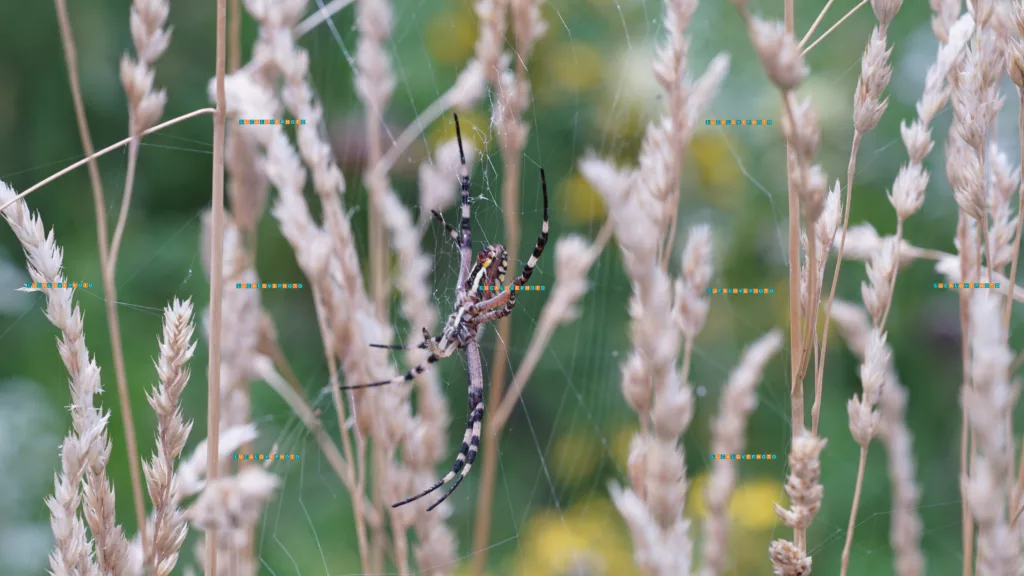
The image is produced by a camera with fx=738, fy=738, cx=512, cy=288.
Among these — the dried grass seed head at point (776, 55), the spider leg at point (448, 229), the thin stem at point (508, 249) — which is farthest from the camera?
the spider leg at point (448, 229)

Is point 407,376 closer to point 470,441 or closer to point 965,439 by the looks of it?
point 470,441

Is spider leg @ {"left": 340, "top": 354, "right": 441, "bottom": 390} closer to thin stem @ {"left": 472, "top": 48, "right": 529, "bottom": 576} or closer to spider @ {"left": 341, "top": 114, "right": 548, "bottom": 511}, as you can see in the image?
spider @ {"left": 341, "top": 114, "right": 548, "bottom": 511}

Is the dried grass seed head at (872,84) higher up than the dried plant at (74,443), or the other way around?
the dried grass seed head at (872,84)

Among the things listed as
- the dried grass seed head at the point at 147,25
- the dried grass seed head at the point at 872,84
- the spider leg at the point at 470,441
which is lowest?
the spider leg at the point at 470,441

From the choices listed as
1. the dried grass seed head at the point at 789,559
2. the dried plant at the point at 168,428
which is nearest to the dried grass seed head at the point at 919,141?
the dried grass seed head at the point at 789,559

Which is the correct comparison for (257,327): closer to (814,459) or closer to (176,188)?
(814,459)

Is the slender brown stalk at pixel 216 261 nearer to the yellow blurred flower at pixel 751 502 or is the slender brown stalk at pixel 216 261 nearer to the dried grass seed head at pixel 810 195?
the dried grass seed head at pixel 810 195

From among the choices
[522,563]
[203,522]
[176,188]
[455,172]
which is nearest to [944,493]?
[522,563]
